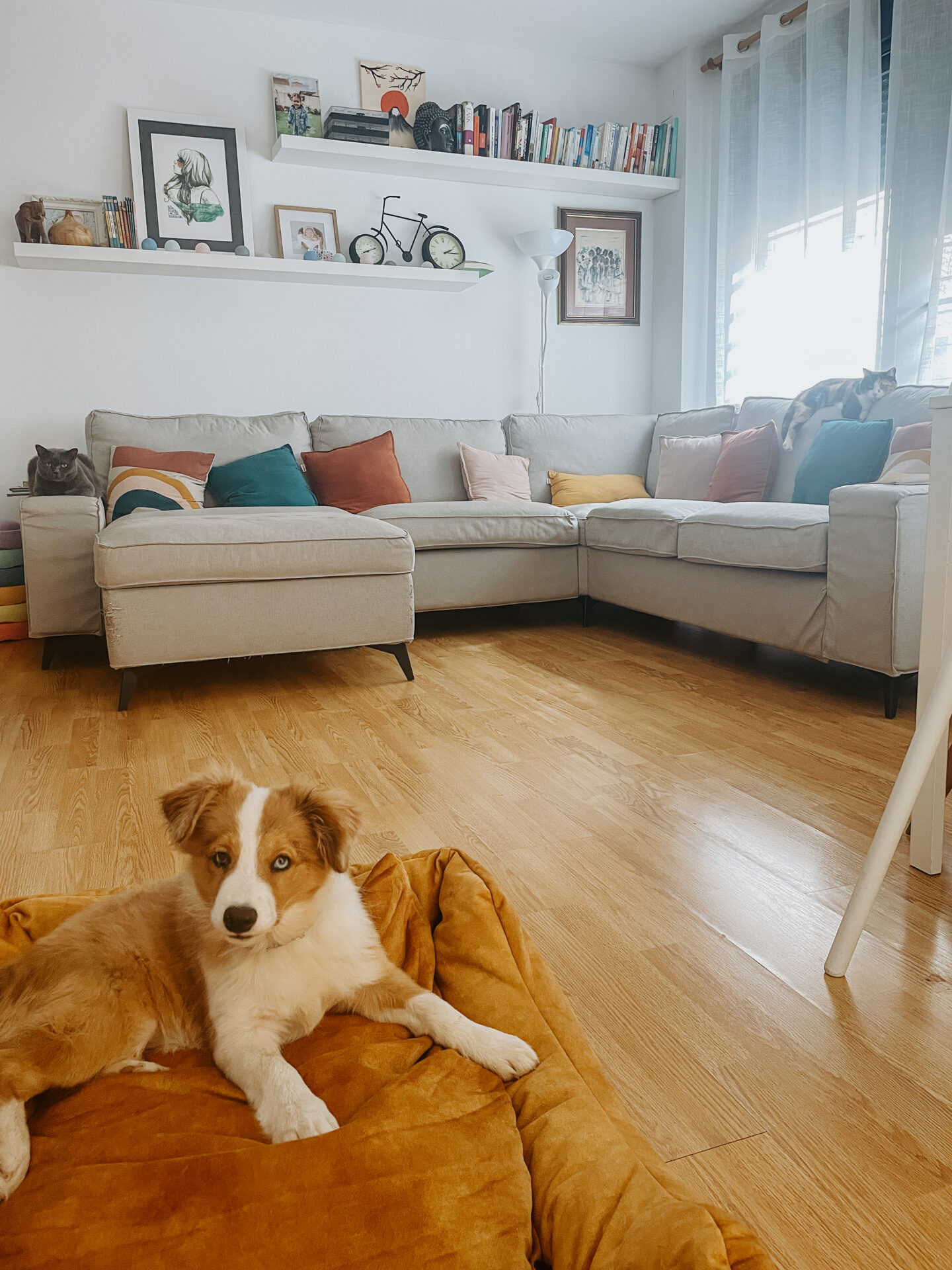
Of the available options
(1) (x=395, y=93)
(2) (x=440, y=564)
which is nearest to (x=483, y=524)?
(2) (x=440, y=564)

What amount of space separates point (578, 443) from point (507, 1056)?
12.4ft

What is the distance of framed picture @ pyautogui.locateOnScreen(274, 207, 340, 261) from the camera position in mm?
4230

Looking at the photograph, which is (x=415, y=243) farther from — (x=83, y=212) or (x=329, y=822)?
(x=329, y=822)

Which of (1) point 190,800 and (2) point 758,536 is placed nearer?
(1) point 190,800

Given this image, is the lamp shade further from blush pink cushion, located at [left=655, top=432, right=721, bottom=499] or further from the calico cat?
the calico cat

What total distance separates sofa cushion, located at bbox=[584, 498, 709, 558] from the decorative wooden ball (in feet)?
7.98

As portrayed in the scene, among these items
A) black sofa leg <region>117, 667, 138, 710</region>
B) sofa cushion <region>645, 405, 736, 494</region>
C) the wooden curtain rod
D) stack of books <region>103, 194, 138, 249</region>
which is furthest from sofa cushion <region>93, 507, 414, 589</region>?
the wooden curtain rod

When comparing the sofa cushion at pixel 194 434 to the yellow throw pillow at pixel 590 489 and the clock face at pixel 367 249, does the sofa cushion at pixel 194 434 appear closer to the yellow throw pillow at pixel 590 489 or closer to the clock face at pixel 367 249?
the clock face at pixel 367 249

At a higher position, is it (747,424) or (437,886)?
(747,424)

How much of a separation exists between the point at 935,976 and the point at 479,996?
23.9 inches

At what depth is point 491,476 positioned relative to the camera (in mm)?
4113

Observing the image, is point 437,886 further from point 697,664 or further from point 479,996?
point 697,664

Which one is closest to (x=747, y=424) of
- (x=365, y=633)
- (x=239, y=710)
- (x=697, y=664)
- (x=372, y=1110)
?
(x=697, y=664)

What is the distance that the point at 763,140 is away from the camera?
13.5 ft
